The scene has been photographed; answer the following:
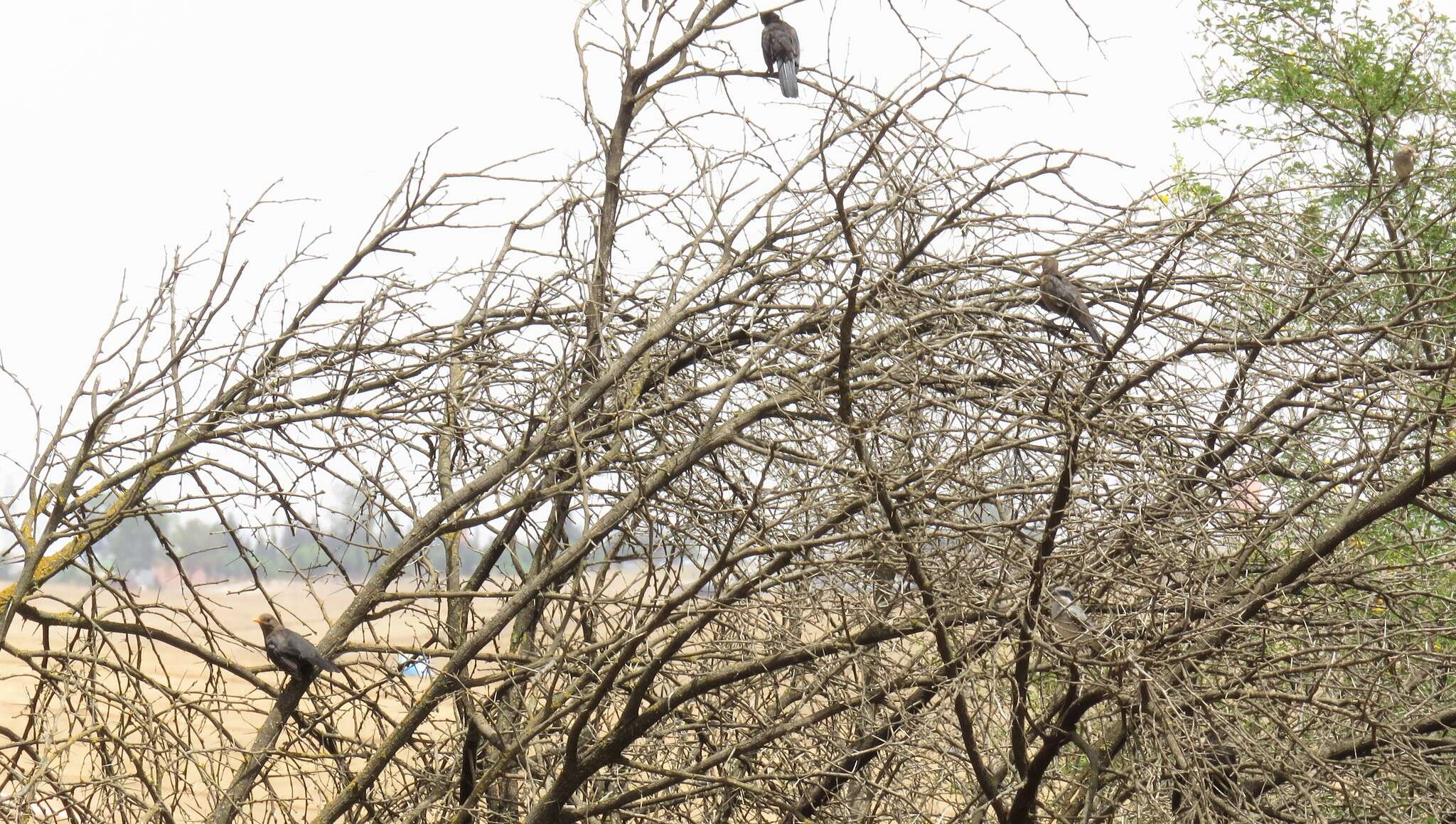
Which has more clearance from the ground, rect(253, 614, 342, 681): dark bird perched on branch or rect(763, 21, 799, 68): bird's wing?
rect(763, 21, 799, 68): bird's wing

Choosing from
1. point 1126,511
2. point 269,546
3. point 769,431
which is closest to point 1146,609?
point 1126,511

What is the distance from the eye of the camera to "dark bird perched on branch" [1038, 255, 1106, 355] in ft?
17.4

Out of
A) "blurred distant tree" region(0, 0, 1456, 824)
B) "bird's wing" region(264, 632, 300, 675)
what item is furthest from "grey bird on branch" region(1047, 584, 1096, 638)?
"bird's wing" region(264, 632, 300, 675)

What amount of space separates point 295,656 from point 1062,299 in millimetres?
3139

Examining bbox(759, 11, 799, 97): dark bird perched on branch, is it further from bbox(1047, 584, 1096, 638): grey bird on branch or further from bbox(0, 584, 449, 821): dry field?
bbox(0, 584, 449, 821): dry field

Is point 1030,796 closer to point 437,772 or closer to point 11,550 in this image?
point 437,772

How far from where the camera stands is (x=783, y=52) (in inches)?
247

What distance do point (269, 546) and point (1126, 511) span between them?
11.0 ft

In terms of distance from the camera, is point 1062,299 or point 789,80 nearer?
point 1062,299

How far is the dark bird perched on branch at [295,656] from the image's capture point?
5301mm

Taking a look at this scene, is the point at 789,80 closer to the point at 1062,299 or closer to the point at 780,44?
the point at 780,44

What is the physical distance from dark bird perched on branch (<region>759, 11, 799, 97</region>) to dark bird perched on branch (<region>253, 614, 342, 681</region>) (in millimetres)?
2937

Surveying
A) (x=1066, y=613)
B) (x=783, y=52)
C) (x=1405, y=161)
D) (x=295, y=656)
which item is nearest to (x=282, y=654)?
(x=295, y=656)

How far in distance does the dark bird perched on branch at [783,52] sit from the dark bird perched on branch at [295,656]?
116 inches
